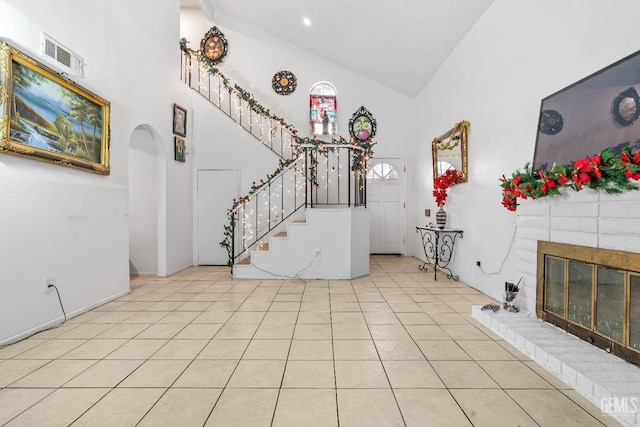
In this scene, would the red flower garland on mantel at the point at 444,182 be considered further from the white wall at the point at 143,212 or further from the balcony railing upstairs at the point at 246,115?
the white wall at the point at 143,212

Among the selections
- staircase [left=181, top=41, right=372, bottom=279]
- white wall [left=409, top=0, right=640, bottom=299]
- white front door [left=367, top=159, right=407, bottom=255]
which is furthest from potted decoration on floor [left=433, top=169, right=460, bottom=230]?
white front door [left=367, top=159, right=407, bottom=255]

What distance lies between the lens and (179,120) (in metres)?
5.84

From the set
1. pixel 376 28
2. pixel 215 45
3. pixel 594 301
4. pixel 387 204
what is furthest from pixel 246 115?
pixel 594 301

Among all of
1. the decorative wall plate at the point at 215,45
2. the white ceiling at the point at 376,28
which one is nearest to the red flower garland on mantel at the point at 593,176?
the white ceiling at the point at 376,28

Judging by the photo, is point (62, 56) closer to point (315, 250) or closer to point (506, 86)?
point (315, 250)

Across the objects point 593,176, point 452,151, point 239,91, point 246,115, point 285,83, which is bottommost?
point 593,176

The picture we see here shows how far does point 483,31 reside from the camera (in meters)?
4.19

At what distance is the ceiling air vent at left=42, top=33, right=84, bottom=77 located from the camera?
2.97 meters

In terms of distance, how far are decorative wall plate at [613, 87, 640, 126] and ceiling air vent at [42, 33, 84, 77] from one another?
4.99 m

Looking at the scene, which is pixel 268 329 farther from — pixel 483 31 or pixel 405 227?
pixel 405 227

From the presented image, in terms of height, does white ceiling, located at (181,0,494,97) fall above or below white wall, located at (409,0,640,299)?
above

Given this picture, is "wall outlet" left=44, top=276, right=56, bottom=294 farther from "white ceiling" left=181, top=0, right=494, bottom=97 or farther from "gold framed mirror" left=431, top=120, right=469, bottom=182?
"white ceiling" left=181, top=0, right=494, bottom=97

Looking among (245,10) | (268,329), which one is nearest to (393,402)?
(268,329)

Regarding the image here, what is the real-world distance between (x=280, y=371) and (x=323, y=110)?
254 inches
